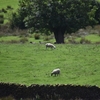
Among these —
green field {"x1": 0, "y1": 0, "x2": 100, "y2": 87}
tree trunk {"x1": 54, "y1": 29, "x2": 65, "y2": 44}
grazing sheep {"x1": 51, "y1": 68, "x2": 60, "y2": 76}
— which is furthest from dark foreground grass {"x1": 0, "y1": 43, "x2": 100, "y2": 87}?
tree trunk {"x1": 54, "y1": 29, "x2": 65, "y2": 44}

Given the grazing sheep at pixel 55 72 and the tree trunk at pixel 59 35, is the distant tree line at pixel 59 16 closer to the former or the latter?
the tree trunk at pixel 59 35

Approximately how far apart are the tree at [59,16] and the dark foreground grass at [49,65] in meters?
15.4

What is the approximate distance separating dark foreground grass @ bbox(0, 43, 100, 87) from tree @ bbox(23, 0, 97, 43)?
15353mm

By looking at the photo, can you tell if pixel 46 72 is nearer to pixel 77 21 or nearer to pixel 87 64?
pixel 87 64

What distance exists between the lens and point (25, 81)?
2330cm

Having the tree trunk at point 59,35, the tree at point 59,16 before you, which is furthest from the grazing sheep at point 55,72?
the tree trunk at point 59,35

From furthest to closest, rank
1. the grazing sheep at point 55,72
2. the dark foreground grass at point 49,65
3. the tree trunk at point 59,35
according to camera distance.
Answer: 1. the tree trunk at point 59,35
2. the grazing sheep at point 55,72
3. the dark foreground grass at point 49,65

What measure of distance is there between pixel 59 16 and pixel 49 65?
23.5 meters

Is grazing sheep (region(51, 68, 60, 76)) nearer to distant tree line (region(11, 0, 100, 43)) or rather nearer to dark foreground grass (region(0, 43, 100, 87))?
dark foreground grass (region(0, 43, 100, 87))

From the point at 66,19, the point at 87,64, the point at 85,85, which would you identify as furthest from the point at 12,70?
the point at 66,19

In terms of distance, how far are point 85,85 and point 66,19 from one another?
2971cm

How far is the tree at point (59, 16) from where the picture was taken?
5041cm

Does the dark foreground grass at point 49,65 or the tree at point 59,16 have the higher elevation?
the tree at point 59,16

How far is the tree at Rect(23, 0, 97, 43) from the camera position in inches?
1984
